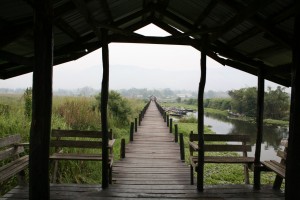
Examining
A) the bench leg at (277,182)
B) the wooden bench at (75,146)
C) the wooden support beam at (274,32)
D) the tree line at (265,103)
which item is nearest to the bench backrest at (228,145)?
the bench leg at (277,182)

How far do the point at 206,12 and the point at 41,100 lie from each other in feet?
10.8

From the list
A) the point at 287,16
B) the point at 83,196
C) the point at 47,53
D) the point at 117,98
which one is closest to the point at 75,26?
the point at 47,53

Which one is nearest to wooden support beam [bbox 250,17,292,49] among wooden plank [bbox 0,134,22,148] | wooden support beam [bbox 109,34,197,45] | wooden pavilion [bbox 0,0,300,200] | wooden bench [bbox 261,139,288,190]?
wooden pavilion [bbox 0,0,300,200]

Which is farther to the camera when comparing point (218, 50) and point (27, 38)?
point (218, 50)

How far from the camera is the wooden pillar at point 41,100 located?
3291 mm

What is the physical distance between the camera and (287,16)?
377cm

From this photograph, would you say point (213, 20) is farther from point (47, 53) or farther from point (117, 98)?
point (117, 98)

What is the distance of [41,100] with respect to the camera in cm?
334

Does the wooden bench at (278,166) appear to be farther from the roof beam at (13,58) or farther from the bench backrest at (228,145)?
the roof beam at (13,58)

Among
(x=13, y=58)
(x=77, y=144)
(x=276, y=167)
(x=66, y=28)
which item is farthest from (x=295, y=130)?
(x=77, y=144)

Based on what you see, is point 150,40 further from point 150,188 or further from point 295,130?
point 295,130

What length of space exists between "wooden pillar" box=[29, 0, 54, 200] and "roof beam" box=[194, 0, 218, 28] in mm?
2577

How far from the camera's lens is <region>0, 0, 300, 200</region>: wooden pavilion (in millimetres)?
3297

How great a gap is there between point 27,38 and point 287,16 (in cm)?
407
